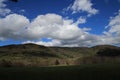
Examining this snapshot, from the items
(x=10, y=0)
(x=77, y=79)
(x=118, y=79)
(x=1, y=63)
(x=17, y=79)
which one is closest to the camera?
(x=10, y=0)

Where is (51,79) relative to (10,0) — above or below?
below

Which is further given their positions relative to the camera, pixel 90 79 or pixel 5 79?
pixel 5 79

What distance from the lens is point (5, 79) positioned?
35.5 m

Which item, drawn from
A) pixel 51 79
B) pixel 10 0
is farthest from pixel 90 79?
pixel 10 0

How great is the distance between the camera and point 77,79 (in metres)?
32.9

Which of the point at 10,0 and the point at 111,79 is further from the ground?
the point at 10,0

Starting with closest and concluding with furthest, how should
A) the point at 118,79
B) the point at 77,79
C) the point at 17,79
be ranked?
1. the point at 118,79
2. the point at 77,79
3. the point at 17,79

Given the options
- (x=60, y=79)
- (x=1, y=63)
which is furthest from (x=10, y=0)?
(x=1, y=63)

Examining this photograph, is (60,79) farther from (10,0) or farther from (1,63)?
(1,63)

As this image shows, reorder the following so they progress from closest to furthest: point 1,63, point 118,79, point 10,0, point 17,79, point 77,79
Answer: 1. point 10,0
2. point 118,79
3. point 77,79
4. point 17,79
5. point 1,63

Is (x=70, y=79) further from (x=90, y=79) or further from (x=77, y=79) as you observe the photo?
(x=90, y=79)

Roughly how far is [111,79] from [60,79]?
7.37 metres

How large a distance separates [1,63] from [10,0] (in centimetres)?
16657

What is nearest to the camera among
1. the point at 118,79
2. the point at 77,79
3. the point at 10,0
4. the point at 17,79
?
the point at 10,0
